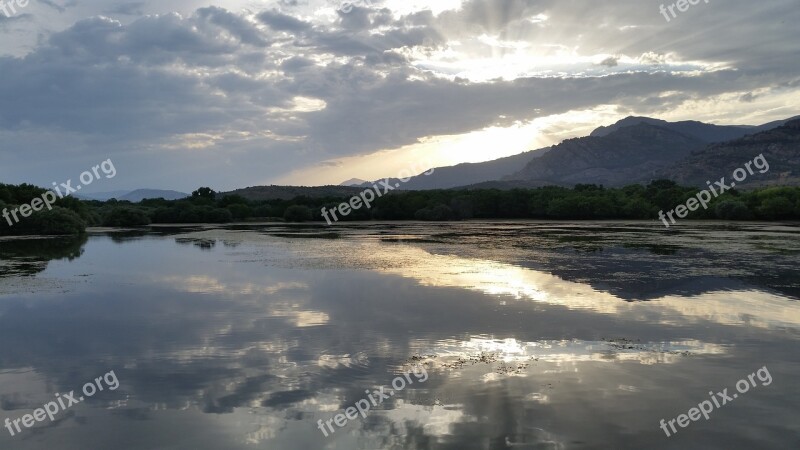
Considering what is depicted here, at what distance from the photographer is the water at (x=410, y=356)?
8.14 metres

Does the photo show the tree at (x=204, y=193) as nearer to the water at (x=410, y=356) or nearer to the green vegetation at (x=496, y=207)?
the green vegetation at (x=496, y=207)

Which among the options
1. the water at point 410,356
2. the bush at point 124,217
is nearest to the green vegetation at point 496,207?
the bush at point 124,217

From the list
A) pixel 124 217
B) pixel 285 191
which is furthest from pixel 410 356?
pixel 285 191

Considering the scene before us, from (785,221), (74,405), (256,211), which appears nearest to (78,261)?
(74,405)

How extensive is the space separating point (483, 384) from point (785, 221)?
3257 inches

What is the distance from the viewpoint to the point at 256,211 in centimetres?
10750

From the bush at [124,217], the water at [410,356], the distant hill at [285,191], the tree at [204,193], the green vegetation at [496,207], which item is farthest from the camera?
the distant hill at [285,191]

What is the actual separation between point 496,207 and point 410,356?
89715 millimetres

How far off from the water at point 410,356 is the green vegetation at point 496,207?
207 ft

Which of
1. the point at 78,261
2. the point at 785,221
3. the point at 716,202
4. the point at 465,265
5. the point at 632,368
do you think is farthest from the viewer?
the point at 716,202

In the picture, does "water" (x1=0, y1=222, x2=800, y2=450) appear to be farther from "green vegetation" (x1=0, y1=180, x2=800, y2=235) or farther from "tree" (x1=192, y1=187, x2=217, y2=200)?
"tree" (x1=192, y1=187, x2=217, y2=200)

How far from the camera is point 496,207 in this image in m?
99.8

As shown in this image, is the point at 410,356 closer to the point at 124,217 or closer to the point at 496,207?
the point at 124,217

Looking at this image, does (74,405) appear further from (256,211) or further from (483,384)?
(256,211)
